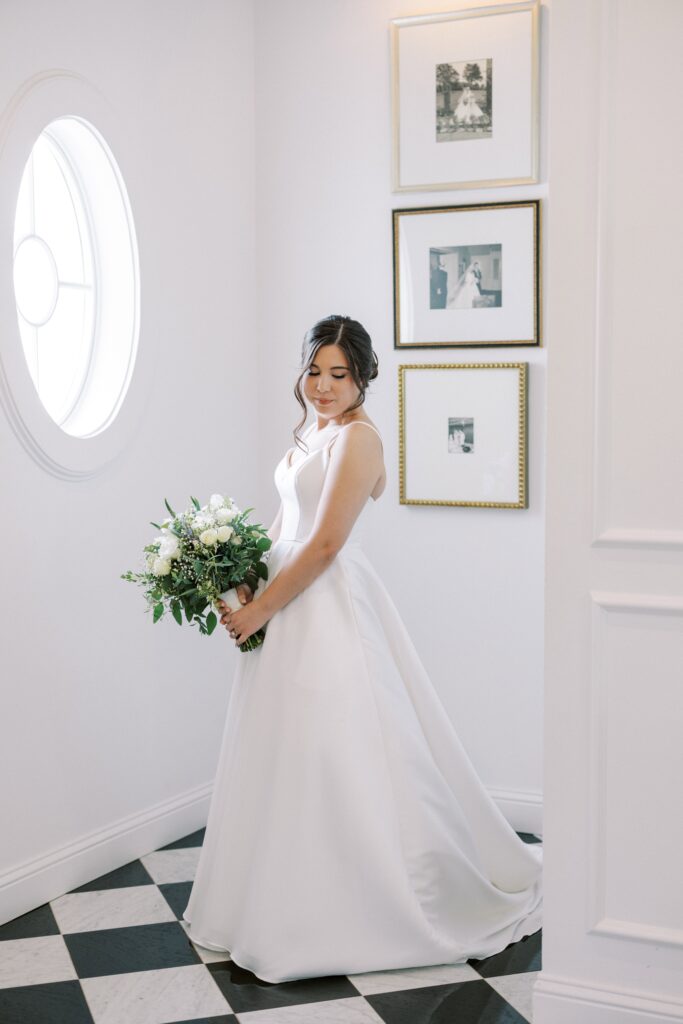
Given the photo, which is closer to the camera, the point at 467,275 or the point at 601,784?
the point at 601,784

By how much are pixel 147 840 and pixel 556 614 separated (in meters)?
1.88

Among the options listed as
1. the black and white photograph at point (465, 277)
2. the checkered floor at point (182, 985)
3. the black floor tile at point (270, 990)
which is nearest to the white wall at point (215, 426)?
the black and white photograph at point (465, 277)

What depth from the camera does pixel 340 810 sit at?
2.85 meters

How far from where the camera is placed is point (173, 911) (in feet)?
10.6

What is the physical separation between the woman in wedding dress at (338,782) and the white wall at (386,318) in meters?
0.76

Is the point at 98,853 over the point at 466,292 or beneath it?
beneath

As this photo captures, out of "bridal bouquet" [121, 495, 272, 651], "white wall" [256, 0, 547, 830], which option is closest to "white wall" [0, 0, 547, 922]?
"white wall" [256, 0, 547, 830]

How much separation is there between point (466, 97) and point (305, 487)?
1.56 meters

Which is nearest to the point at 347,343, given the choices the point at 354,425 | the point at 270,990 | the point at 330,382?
the point at 330,382

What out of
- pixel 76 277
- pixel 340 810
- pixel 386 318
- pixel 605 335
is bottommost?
pixel 340 810

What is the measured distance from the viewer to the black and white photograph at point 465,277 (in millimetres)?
3789

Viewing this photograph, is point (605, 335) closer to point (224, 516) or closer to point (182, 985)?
point (224, 516)

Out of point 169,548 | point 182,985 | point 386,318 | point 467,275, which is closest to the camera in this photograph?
point 182,985

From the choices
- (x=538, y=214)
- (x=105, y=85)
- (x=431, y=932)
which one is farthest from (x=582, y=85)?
(x=431, y=932)
